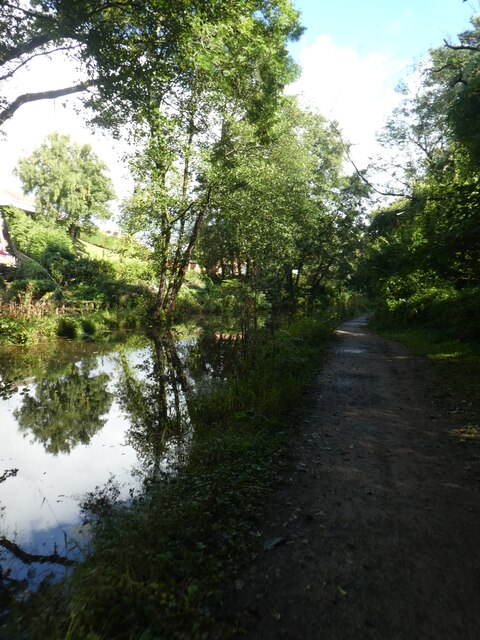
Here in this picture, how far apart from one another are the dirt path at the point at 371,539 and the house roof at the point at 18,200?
162 ft

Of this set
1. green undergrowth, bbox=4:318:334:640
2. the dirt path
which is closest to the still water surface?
green undergrowth, bbox=4:318:334:640

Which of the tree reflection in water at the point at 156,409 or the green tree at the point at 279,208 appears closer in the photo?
the tree reflection in water at the point at 156,409

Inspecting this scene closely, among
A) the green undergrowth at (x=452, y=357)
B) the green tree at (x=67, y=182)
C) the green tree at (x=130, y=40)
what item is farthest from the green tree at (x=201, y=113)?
the green tree at (x=67, y=182)

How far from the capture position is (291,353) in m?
10.5

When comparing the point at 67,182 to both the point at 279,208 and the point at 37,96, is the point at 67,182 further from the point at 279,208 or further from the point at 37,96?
the point at 37,96

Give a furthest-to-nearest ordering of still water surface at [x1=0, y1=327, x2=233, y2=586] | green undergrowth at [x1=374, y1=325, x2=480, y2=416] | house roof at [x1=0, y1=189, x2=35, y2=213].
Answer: house roof at [x1=0, y1=189, x2=35, y2=213] < green undergrowth at [x1=374, y1=325, x2=480, y2=416] < still water surface at [x1=0, y1=327, x2=233, y2=586]

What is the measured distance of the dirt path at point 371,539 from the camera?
2867mm

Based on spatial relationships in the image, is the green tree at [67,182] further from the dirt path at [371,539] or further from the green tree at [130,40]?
the dirt path at [371,539]

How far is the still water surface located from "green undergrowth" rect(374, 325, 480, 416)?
6.16 m

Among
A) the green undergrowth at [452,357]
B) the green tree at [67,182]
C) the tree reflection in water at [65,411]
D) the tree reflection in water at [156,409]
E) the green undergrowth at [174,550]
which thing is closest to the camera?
the green undergrowth at [174,550]

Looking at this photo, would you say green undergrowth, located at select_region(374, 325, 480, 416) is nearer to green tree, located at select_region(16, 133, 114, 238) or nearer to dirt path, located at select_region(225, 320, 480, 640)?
dirt path, located at select_region(225, 320, 480, 640)

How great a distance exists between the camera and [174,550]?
344 centimetres

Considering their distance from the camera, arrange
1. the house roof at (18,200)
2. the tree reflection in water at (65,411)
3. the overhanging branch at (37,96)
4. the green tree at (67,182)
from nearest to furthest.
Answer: the tree reflection in water at (65,411)
the overhanging branch at (37,96)
the house roof at (18,200)
the green tree at (67,182)

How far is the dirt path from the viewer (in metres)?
2.87
